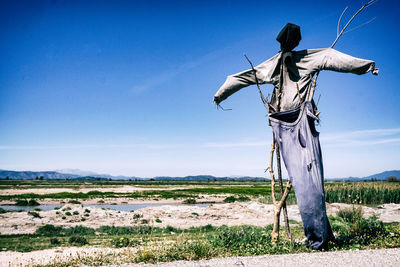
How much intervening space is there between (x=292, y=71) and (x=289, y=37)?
745 millimetres

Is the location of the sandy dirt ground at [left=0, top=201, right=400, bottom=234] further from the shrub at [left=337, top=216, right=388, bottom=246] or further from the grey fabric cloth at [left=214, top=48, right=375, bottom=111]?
the grey fabric cloth at [left=214, top=48, right=375, bottom=111]

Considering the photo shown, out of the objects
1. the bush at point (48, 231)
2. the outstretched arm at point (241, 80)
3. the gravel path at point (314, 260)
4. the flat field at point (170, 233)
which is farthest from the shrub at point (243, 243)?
the bush at point (48, 231)

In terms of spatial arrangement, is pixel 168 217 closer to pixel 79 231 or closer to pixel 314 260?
pixel 79 231

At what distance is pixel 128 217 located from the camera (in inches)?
780

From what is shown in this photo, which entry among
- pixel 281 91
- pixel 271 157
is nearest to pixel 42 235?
pixel 271 157

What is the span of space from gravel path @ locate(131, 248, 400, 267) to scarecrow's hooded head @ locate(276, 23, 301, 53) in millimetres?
4312

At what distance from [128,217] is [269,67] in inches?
658

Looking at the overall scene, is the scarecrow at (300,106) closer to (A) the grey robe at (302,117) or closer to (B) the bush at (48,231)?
(A) the grey robe at (302,117)

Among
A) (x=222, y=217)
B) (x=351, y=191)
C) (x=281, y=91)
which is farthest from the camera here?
(x=351, y=191)

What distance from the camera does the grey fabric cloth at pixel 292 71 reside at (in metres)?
5.76

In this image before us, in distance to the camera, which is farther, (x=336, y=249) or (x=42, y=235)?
(x=42, y=235)

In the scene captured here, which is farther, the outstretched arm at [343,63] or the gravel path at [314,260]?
the outstretched arm at [343,63]

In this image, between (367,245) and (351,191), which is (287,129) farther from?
(351,191)

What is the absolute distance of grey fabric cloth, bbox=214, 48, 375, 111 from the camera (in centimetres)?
576
